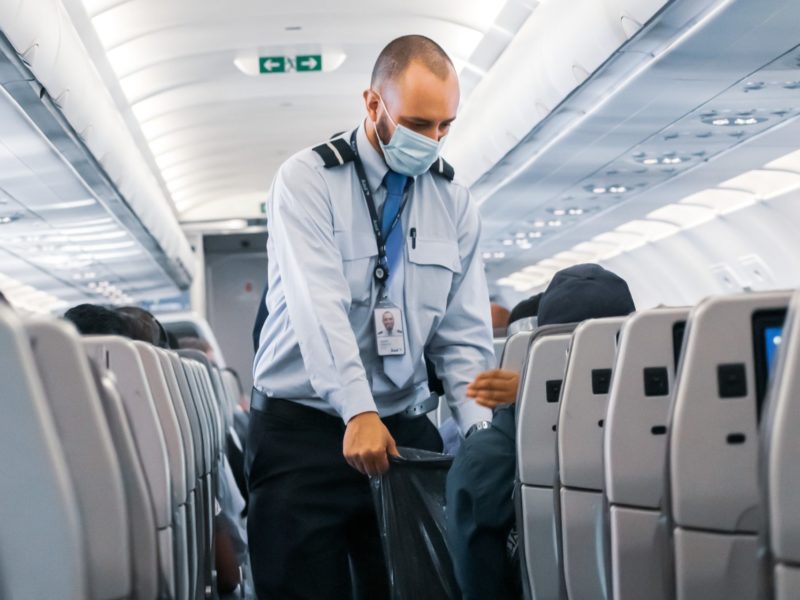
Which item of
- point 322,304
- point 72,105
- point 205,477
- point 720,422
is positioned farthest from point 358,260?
point 72,105

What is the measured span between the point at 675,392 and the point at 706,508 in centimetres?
24

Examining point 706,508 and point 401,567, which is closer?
point 706,508

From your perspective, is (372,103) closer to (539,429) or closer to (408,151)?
(408,151)

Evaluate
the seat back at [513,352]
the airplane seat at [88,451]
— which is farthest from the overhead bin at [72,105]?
the airplane seat at [88,451]

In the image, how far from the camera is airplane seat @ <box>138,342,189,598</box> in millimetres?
4125

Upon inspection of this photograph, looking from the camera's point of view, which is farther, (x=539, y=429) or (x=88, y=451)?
(x=539, y=429)

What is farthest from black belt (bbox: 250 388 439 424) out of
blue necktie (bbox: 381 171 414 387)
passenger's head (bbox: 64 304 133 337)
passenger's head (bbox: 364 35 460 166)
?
passenger's head (bbox: 64 304 133 337)

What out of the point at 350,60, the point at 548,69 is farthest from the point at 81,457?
the point at 350,60

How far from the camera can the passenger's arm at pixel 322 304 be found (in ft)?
10.0

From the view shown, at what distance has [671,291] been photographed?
20875mm

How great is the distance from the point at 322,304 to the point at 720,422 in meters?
1.13

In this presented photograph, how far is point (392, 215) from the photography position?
3543 millimetres

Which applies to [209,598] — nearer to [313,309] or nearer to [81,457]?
[313,309]

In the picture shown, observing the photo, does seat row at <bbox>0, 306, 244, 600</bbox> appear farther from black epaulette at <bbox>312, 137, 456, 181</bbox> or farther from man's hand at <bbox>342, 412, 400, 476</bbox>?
black epaulette at <bbox>312, 137, 456, 181</bbox>
